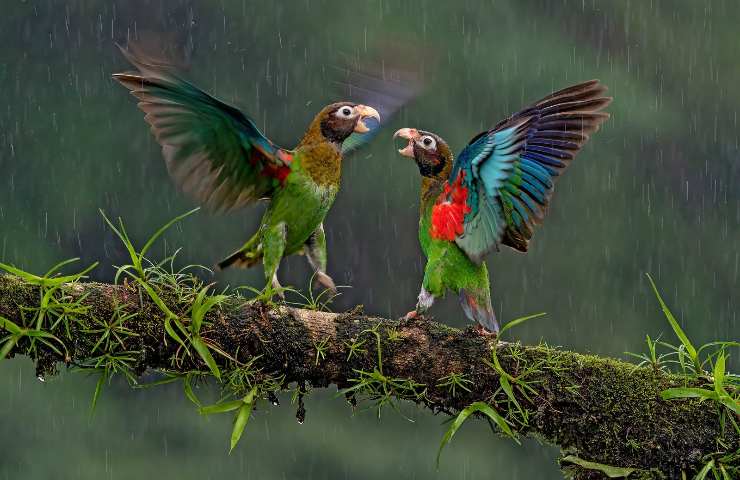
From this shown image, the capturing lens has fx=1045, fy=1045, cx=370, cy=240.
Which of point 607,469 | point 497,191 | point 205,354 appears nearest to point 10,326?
point 205,354

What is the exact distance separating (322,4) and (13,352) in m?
7.99

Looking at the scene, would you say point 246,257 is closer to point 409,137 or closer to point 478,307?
point 409,137

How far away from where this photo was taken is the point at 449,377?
311 cm

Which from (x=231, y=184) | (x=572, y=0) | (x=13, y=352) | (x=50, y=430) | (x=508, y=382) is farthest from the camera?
(x=572, y=0)

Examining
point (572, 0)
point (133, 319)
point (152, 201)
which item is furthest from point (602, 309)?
point (133, 319)

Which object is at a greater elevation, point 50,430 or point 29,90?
point 29,90

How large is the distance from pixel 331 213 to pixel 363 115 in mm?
6309

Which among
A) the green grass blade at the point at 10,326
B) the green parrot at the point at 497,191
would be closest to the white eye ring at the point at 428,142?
the green parrot at the point at 497,191

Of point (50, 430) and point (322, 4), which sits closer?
point (50, 430)

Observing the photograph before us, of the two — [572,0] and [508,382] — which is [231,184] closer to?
[508,382]

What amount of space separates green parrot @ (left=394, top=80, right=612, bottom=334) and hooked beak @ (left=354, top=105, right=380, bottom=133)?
1.20ft

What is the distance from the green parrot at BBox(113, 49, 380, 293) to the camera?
3479 millimetres

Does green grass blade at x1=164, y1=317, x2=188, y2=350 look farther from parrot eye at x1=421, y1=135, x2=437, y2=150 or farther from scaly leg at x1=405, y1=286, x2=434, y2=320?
parrot eye at x1=421, y1=135, x2=437, y2=150

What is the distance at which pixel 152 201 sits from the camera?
31.2 feet
